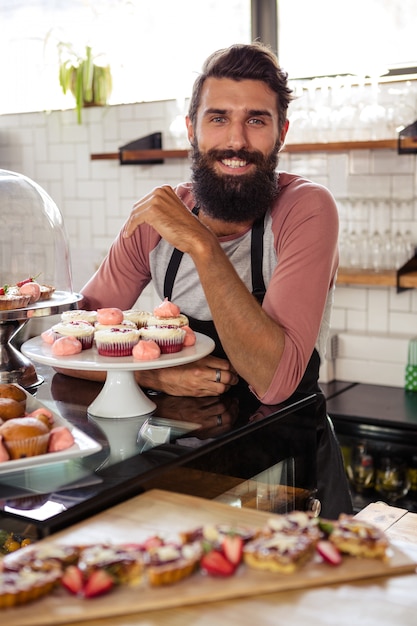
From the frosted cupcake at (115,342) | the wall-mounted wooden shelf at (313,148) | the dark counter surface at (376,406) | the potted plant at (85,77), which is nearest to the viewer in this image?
the frosted cupcake at (115,342)

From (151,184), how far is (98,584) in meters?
3.95

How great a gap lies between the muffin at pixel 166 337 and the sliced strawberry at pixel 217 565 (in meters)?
0.77

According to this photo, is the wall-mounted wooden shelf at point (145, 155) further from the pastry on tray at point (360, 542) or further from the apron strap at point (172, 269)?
the pastry on tray at point (360, 542)

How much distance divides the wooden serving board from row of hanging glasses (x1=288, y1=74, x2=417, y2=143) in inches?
110

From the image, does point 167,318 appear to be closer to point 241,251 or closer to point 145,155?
point 241,251

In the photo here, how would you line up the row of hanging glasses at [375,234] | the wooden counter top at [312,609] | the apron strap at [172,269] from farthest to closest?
the row of hanging glasses at [375,234]
the apron strap at [172,269]
the wooden counter top at [312,609]

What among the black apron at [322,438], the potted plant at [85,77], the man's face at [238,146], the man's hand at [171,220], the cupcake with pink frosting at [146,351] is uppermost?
the potted plant at [85,77]

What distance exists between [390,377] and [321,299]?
1979 millimetres

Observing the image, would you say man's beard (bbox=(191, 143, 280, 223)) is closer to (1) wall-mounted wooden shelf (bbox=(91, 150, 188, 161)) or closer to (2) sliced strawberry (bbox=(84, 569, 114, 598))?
(2) sliced strawberry (bbox=(84, 569, 114, 598))

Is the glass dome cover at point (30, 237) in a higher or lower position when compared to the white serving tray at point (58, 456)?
higher

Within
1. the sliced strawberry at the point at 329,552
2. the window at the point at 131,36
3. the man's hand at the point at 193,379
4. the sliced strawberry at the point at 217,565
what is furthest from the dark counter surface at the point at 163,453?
the window at the point at 131,36

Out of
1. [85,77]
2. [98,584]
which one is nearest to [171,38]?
[85,77]

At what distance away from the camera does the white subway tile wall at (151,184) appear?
4.07 meters

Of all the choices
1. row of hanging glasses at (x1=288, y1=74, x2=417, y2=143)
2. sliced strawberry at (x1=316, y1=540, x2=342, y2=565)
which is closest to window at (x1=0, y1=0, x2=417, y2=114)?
row of hanging glasses at (x1=288, y1=74, x2=417, y2=143)
